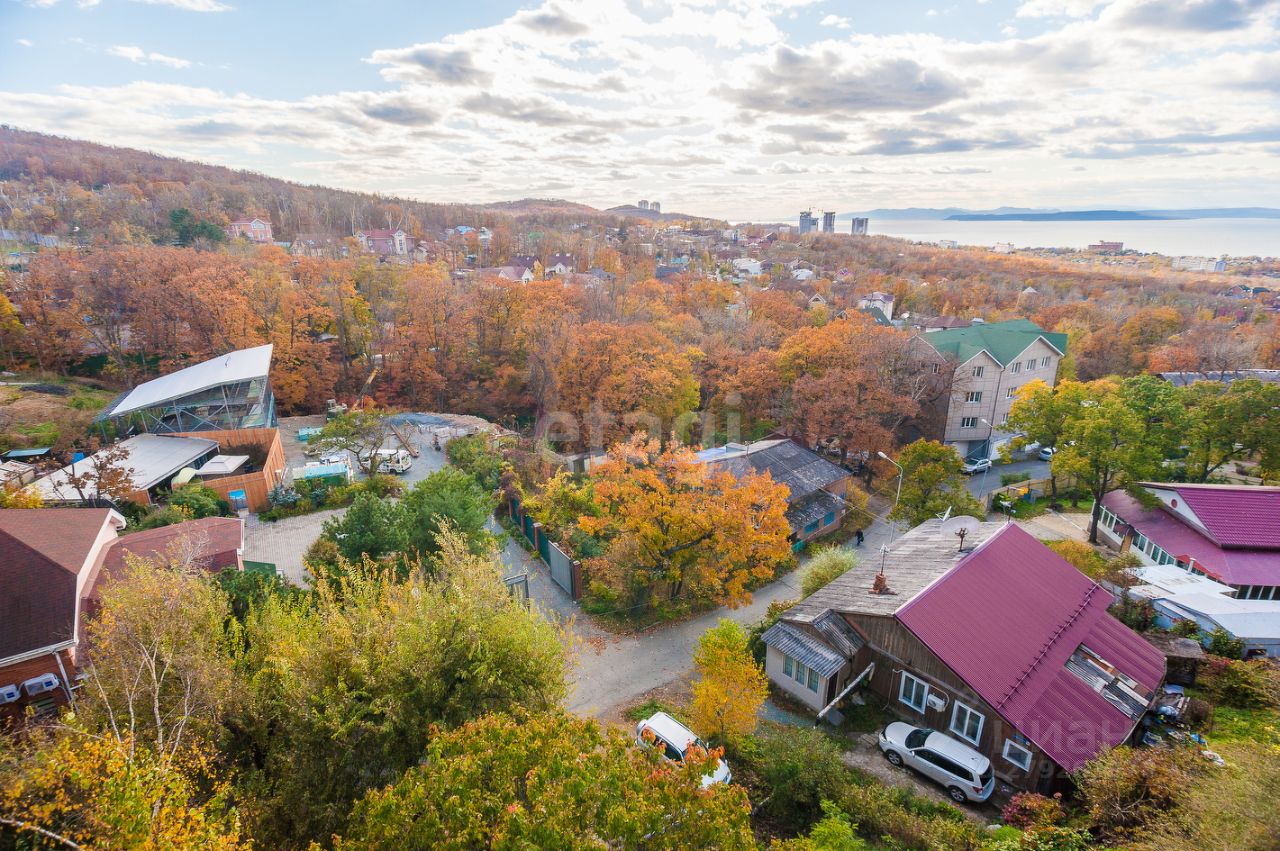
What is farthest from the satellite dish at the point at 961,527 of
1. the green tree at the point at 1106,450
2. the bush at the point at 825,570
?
the green tree at the point at 1106,450

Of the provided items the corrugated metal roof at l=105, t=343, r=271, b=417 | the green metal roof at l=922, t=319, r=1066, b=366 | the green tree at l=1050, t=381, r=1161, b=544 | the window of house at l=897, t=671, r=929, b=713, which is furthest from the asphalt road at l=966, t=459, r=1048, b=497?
the corrugated metal roof at l=105, t=343, r=271, b=417

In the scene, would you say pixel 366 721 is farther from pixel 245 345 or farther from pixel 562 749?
pixel 245 345

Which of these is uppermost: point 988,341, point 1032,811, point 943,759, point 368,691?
point 988,341

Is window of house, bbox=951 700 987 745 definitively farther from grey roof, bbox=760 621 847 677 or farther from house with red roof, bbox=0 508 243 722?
house with red roof, bbox=0 508 243 722

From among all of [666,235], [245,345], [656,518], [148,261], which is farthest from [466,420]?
[666,235]

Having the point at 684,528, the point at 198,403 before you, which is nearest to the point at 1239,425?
the point at 684,528

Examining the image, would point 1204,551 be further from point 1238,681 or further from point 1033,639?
point 1033,639
